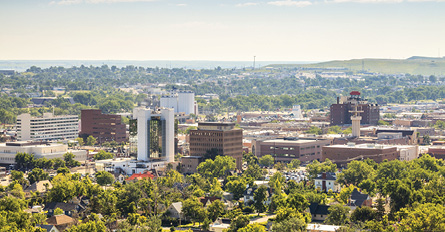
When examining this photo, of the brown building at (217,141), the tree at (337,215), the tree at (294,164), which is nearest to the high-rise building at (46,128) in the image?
the brown building at (217,141)

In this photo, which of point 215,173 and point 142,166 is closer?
point 215,173

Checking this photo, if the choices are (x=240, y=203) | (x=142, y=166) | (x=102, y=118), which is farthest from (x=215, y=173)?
(x=102, y=118)

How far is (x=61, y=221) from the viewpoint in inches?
2714

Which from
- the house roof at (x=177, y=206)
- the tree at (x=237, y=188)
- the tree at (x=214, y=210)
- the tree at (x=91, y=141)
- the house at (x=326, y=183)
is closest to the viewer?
the tree at (x=214, y=210)

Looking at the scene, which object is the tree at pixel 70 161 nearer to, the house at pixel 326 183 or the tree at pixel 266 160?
the tree at pixel 266 160

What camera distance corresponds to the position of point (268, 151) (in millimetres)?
122188

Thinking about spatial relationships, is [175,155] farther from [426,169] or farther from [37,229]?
[37,229]

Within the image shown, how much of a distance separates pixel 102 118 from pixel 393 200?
8216 centimetres

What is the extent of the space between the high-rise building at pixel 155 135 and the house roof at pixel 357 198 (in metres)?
34.1

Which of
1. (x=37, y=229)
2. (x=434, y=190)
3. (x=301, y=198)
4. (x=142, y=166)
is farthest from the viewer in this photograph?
(x=142, y=166)

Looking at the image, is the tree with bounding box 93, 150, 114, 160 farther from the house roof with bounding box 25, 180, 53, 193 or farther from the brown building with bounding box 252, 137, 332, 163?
the house roof with bounding box 25, 180, 53, 193

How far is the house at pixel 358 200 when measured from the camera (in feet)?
251

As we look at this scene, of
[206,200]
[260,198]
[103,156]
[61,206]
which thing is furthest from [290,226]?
[103,156]

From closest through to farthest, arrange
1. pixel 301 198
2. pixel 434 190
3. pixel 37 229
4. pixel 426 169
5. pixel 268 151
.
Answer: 1. pixel 37 229
2. pixel 301 198
3. pixel 434 190
4. pixel 426 169
5. pixel 268 151
